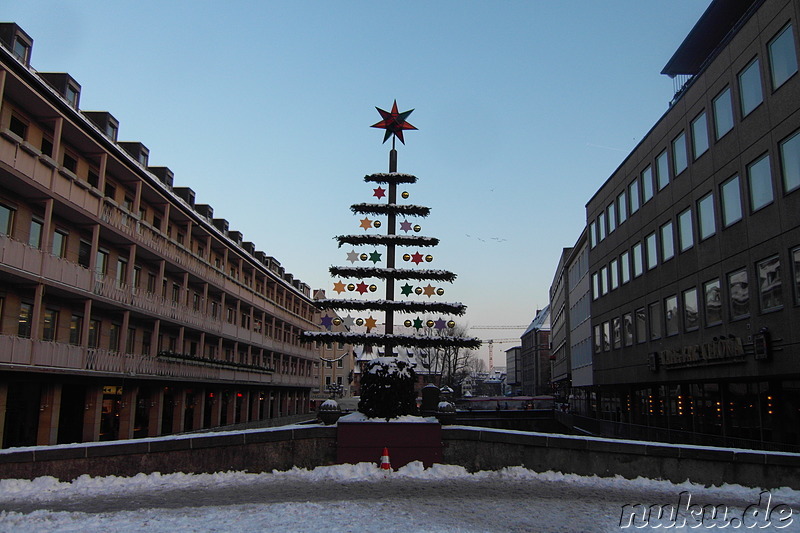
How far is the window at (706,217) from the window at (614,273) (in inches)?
447

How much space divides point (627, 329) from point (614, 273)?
3.91m

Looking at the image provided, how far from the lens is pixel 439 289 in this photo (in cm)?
1878

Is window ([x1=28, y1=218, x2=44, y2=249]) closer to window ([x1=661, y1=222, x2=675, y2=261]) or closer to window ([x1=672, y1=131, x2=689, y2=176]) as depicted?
window ([x1=672, y1=131, x2=689, y2=176])

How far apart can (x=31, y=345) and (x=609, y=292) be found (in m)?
29.4

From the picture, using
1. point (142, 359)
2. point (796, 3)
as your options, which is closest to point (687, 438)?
point (796, 3)

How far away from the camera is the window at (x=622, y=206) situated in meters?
33.8

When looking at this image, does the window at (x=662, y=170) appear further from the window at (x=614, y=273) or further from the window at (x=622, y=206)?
the window at (x=614, y=273)

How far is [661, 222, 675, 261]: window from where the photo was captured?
89.7ft

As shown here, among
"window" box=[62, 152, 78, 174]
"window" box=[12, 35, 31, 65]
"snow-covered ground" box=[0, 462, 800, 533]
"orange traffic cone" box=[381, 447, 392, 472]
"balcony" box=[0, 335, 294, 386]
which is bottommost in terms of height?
"snow-covered ground" box=[0, 462, 800, 533]

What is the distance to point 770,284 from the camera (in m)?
19.2

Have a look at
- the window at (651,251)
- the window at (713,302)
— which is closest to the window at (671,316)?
the window at (651,251)

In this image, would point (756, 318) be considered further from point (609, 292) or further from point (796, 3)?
point (609, 292)

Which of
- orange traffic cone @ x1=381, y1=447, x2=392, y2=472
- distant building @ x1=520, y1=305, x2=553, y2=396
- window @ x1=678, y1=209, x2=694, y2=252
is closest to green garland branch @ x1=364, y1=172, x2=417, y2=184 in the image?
orange traffic cone @ x1=381, y1=447, x2=392, y2=472

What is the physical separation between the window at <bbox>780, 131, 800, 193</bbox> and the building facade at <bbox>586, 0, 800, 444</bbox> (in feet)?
0.16
